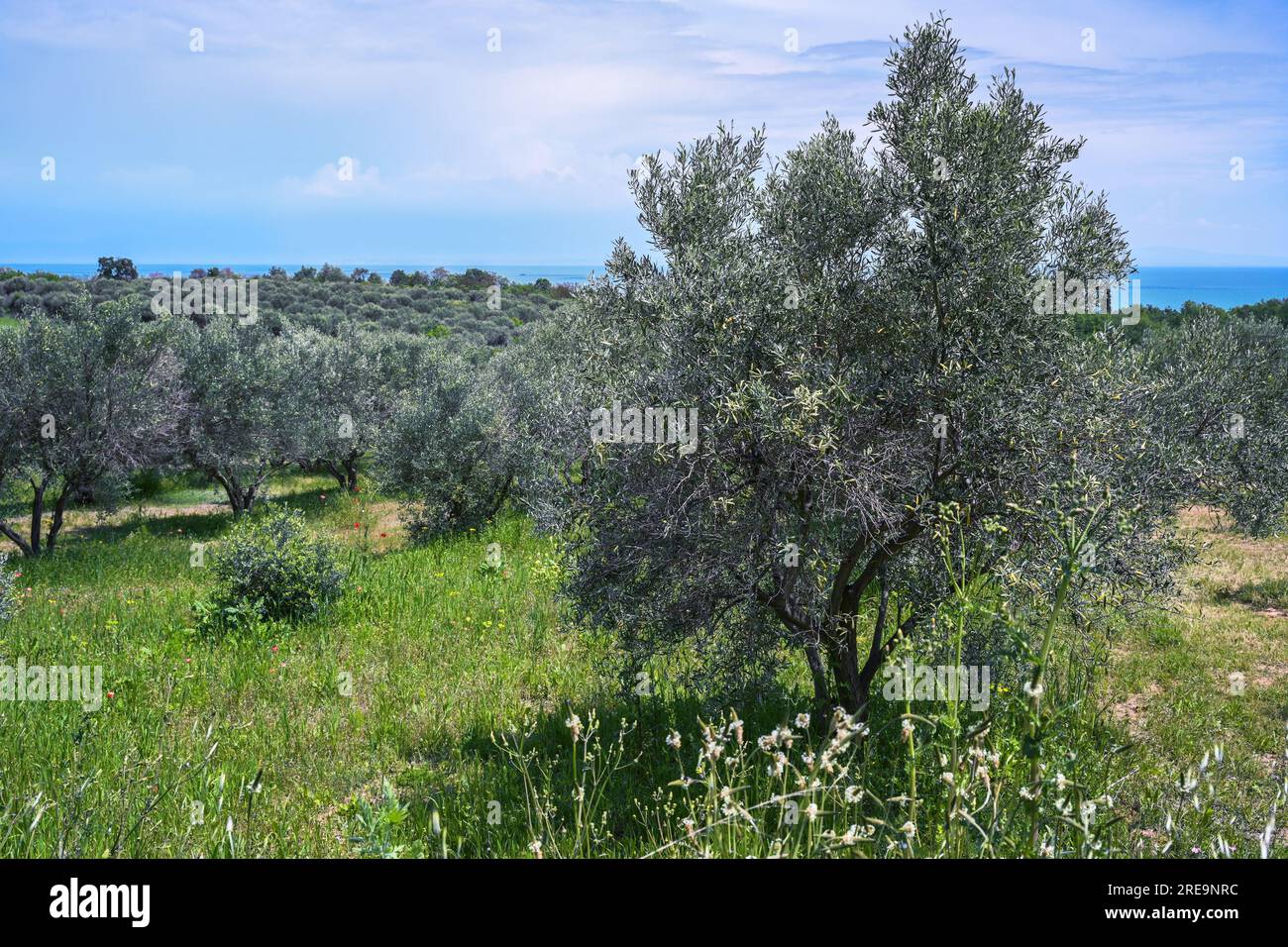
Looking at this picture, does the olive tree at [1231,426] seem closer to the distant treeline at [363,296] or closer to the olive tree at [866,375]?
the olive tree at [866,375]

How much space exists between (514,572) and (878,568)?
9583mm

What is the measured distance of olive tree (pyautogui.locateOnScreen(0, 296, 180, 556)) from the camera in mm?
20359

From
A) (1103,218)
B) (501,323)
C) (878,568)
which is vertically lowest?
(878,568)

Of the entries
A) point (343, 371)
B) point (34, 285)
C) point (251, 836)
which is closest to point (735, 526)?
point (251, 836)

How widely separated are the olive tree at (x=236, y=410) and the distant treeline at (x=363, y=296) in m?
21.9

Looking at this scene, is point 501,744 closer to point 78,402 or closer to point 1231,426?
point 1231,426

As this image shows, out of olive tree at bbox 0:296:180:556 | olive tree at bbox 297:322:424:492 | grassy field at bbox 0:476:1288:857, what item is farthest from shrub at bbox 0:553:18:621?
olive tree at bbox 297:322:424:492

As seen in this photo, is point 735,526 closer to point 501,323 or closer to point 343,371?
point 343,371

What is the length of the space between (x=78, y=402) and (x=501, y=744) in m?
17.9

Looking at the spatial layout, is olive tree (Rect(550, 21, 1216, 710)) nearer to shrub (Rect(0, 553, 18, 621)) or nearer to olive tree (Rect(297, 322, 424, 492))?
shrub (Rect(0, 553, 18, 621))

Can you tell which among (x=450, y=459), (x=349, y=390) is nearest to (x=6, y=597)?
(x=450, y=459)

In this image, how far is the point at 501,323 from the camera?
206ft

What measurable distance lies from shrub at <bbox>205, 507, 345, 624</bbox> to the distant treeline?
3565cm

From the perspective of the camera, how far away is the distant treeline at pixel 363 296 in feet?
188
